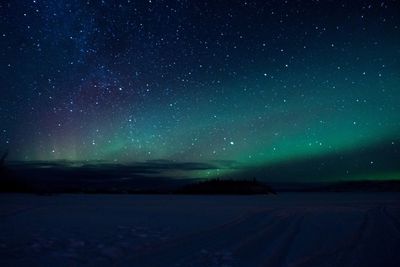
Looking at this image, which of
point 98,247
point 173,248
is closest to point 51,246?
point 98,247

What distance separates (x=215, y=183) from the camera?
78125mm

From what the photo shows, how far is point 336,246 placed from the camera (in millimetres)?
7234

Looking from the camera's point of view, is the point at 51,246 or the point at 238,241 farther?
the point at 238,241

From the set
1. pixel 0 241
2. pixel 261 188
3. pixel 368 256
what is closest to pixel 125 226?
pixel 0 241

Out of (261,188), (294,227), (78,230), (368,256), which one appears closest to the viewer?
(368,256)

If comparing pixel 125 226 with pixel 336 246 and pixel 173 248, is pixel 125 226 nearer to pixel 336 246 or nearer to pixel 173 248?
pixel 173 248

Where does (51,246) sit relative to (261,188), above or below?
above

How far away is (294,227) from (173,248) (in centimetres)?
438

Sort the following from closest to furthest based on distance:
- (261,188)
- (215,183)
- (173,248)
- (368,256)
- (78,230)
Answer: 1. (368,256)
2. (173,248)
3. (78,230)
4. (261,188)
5. (215,183)

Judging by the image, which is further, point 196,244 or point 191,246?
point 196,244

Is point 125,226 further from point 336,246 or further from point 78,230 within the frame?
point 336,246

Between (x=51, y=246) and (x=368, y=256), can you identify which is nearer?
(x=368, y=256)

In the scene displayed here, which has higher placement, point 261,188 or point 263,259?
point 263,259

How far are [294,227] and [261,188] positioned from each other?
5459 cm
